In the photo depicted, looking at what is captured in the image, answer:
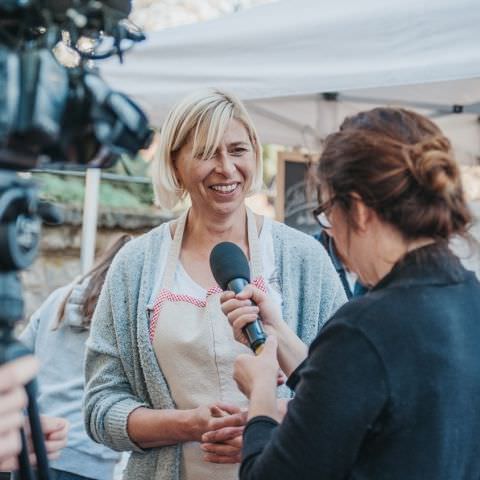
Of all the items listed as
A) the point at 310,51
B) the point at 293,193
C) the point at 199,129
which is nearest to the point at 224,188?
the point at 199,129

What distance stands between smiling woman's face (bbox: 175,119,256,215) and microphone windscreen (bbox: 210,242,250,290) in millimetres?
164

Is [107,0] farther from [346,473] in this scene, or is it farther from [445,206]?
[346,473]

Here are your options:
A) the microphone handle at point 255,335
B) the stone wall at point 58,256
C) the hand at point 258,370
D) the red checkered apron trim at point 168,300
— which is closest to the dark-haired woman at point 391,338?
the hand at point 258,370

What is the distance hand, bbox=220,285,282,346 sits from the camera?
1.96m

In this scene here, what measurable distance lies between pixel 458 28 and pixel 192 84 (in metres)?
1.18

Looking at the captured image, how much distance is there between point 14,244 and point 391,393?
25.2 inches

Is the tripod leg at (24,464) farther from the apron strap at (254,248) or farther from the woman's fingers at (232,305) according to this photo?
the apron strap at (254,248)

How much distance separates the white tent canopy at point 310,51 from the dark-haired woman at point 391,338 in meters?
1.57

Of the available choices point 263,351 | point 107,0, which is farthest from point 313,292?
point 107,0

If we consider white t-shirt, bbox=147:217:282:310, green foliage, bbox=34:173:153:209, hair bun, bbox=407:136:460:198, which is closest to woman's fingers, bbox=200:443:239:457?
white t-shirt, bbox=147:217:282:310

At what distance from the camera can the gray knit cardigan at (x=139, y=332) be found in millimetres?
2217

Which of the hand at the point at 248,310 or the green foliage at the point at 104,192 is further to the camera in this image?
the green foliage at the point at 104,192

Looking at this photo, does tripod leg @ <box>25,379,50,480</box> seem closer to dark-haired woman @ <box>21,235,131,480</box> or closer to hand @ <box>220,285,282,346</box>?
hand @ <box>220,285,282,346</box>

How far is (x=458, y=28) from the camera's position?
3.05 metres
